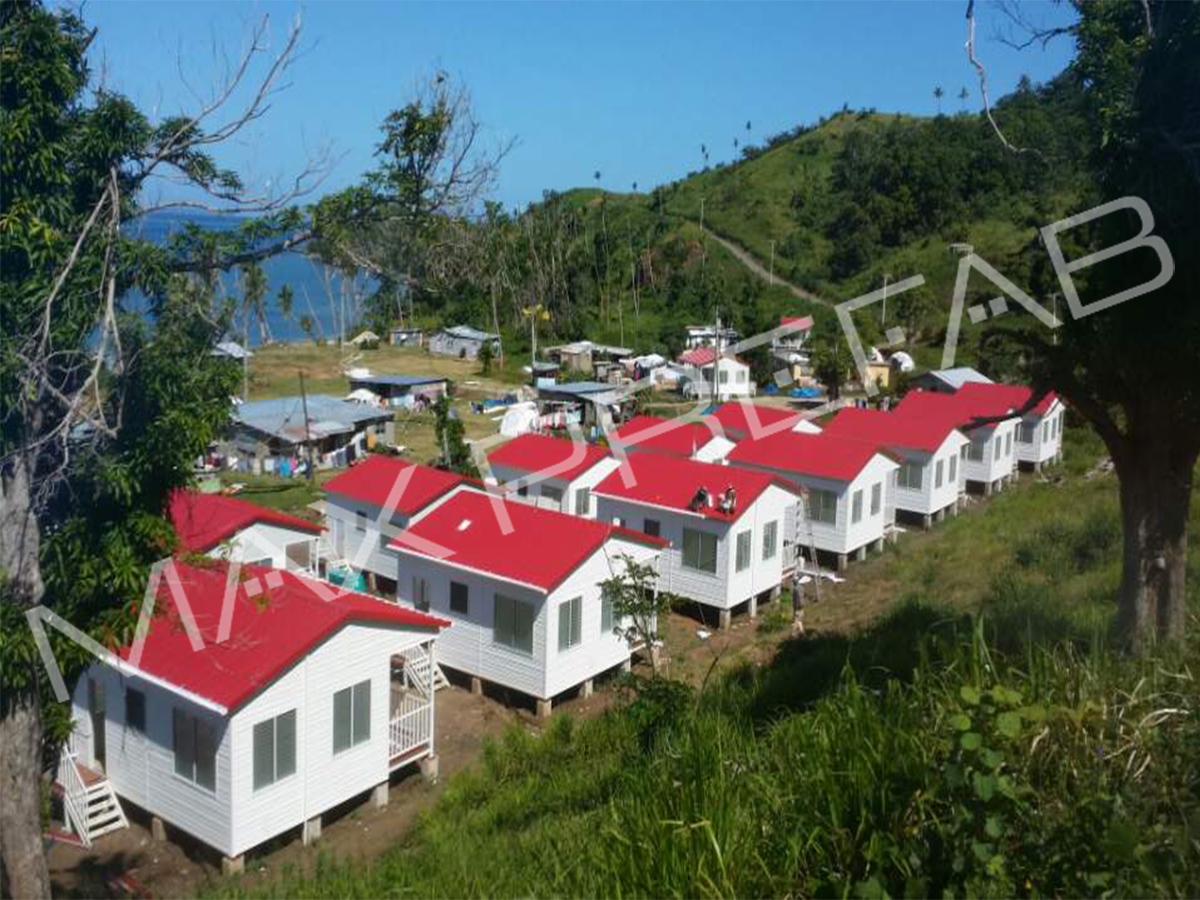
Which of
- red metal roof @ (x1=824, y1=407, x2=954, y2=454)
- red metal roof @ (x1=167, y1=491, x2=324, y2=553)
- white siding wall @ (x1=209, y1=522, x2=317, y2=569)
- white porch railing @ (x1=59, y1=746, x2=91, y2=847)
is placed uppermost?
red metal roof @ (x1=824, y1=407, x2=954, y2=454)

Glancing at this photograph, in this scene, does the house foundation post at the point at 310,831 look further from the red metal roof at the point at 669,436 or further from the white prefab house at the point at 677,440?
the red metal roof at the point at 669,436

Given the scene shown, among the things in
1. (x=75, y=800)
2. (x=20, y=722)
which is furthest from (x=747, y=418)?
(x=20, y=722)

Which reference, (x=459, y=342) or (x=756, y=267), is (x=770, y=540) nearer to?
A: (x=459, y=342)

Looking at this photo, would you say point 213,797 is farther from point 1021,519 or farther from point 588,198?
point 588,198

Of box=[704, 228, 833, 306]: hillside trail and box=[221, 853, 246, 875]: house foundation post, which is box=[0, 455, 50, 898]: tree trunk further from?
box=[704, 228, 833, 306]: hillside trail

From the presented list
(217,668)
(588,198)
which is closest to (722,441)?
(217,668)

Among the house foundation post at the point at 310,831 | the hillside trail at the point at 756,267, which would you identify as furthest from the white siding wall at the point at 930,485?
the hillside trail at the point at 756,267

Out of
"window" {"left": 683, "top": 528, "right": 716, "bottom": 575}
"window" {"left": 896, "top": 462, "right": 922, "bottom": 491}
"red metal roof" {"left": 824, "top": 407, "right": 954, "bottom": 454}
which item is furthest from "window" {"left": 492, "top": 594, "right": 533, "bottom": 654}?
"window" {"left": 896, "top": 462, "right": 922, "bottom": 491}
